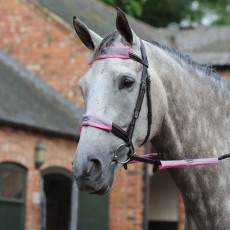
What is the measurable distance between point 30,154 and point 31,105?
1074mm

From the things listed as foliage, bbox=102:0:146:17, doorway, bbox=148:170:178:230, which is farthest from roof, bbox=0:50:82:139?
foliage, bbox=102:0:146:17

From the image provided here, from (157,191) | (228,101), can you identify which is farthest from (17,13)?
(228,101)

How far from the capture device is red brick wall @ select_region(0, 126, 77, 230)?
1206 cm

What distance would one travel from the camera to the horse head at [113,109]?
4199 millimetres

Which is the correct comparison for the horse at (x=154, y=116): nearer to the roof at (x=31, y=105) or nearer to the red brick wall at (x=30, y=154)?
the roof at (x=31, y=105)

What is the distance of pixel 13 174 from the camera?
40.3 ft

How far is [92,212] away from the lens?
13.9 metres

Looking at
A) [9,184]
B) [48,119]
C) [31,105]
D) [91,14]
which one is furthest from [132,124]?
[91,14]

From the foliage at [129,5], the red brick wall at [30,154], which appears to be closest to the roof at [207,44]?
the foliage at [129,5]

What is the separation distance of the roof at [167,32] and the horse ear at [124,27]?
9322 millimetres

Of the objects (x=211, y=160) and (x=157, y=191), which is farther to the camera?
(x=157, y=191)

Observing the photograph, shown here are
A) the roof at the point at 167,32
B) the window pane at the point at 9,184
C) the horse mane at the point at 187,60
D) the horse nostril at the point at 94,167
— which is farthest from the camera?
the roof at the point at 167,32

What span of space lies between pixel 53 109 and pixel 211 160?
9246 mm

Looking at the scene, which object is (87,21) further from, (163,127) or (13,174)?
(163,127)
